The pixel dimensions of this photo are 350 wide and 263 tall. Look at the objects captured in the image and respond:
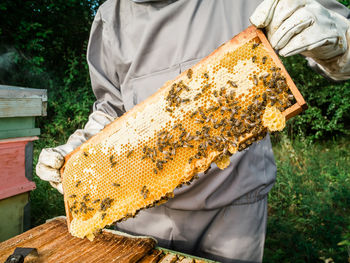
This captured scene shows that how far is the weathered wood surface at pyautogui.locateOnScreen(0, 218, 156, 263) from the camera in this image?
73.9 inches

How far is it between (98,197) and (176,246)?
102 centimetres

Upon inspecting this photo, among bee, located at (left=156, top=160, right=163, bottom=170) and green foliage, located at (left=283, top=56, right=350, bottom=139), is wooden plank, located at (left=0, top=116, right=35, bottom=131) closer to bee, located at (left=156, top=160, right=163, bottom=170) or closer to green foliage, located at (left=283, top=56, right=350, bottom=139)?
bee, located at (left=156, top=160, right=163, bottom=170)

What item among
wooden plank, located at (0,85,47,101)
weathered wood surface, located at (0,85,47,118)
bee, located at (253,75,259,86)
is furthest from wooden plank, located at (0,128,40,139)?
bee, located at (253,75,259,86)

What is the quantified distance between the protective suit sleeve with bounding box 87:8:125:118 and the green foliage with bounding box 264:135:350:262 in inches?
139

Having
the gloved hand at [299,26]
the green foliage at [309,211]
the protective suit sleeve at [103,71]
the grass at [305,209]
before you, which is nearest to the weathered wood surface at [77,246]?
the protective suit sleeve at [103,71]

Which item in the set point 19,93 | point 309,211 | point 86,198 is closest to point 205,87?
point 86,198

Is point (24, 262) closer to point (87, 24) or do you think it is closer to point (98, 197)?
point (98, 197)

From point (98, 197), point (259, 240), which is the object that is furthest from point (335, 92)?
point (98, 197)

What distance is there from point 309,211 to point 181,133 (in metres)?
4.56

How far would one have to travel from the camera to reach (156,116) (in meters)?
1.78

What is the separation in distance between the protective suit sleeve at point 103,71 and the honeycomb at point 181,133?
78 cm

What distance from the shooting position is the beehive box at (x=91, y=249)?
1.86 meters

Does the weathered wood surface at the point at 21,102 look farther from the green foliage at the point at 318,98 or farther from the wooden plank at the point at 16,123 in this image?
the green foliage at the point at 318,98

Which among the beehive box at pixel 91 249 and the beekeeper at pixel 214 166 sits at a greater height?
the beekeeper at pixel 214 166
